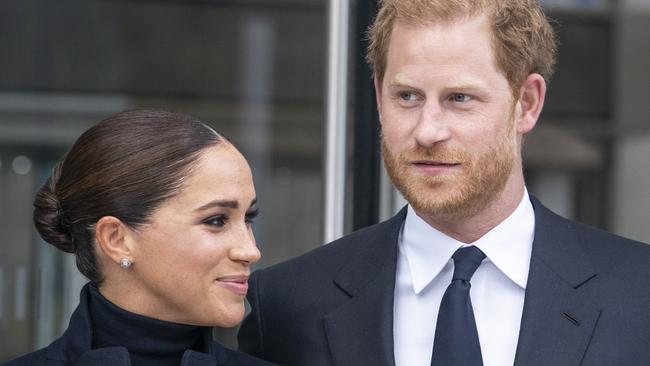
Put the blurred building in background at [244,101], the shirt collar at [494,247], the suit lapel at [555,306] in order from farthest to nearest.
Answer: the blurred building in background at [244,101], the shirt collar at [494,247], the suit lapel at [555,306]

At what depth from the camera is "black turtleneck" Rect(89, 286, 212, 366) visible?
2.40m

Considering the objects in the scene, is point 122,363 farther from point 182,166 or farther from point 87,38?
point 87,38

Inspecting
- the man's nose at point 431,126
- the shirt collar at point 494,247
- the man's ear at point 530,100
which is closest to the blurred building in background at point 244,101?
the shirt collar at point 494,247

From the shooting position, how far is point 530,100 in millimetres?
2504

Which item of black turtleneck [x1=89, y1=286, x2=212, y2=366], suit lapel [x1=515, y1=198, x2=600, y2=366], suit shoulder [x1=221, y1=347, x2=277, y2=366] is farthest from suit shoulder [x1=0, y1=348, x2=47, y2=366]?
suit lapel [x1=515, y1=198, x2=600, y2=366]

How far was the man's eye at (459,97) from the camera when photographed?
7.71 feet

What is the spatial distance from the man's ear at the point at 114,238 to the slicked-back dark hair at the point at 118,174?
0.05ft

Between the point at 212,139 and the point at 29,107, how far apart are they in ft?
15.0

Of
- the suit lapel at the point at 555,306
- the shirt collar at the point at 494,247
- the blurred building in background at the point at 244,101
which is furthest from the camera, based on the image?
the blurred building in background at the point at 244,101

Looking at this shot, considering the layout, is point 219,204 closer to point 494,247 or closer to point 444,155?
point 444,155

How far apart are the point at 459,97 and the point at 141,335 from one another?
2.60 feet

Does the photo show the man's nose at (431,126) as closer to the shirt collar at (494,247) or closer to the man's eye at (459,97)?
the man's eye at (459,97)

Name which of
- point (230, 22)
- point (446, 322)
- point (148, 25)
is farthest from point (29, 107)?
point (446, 322)

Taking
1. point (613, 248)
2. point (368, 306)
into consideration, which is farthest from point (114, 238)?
point (613, 248)
